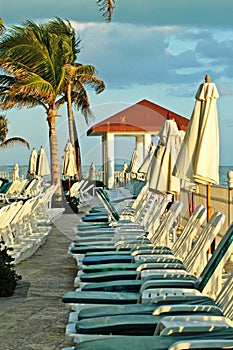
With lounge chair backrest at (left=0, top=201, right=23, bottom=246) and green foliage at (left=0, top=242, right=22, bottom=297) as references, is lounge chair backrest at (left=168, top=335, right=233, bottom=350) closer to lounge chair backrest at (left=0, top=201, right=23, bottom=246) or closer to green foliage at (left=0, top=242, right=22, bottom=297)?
green foliage at (left=0, top=242, right=22, bottom=297)

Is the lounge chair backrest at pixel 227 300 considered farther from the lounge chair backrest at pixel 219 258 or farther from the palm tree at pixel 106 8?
the palm tree at pixel 106 8

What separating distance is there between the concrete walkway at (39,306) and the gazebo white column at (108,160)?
20130mm

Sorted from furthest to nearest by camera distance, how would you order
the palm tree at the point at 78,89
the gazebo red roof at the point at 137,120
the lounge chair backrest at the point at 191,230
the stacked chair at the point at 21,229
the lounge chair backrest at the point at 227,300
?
the gazebo red roof at the point at 137,120 → the palm tree at the point at 78,89 → the stacked chair at the point at 21,229 → the lounge chair backrest at the point at 191,230 → the lounge chair backrest at the point at 227,300

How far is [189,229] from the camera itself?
7375 millimetres

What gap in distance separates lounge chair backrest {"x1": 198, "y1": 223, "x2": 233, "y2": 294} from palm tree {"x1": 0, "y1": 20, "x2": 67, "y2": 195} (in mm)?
18760

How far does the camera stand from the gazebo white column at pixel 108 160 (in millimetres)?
31675

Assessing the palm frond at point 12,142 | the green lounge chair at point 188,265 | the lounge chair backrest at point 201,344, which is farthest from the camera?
the palm frond at point 12,142

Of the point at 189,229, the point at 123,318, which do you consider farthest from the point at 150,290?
the point at 189,229

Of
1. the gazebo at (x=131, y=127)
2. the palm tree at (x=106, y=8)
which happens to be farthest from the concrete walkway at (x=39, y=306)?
the gazebo at (x=131, y=127)

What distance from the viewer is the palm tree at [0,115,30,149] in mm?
43906

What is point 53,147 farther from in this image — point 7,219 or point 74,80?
point 7,219

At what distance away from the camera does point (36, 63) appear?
2425 cm

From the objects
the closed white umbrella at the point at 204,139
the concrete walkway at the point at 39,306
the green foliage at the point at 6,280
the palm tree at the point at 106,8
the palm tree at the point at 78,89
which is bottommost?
the concrete walkway at the point at 39,306

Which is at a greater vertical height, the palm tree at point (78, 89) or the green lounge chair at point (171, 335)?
the palm tree at point (78, 89)
